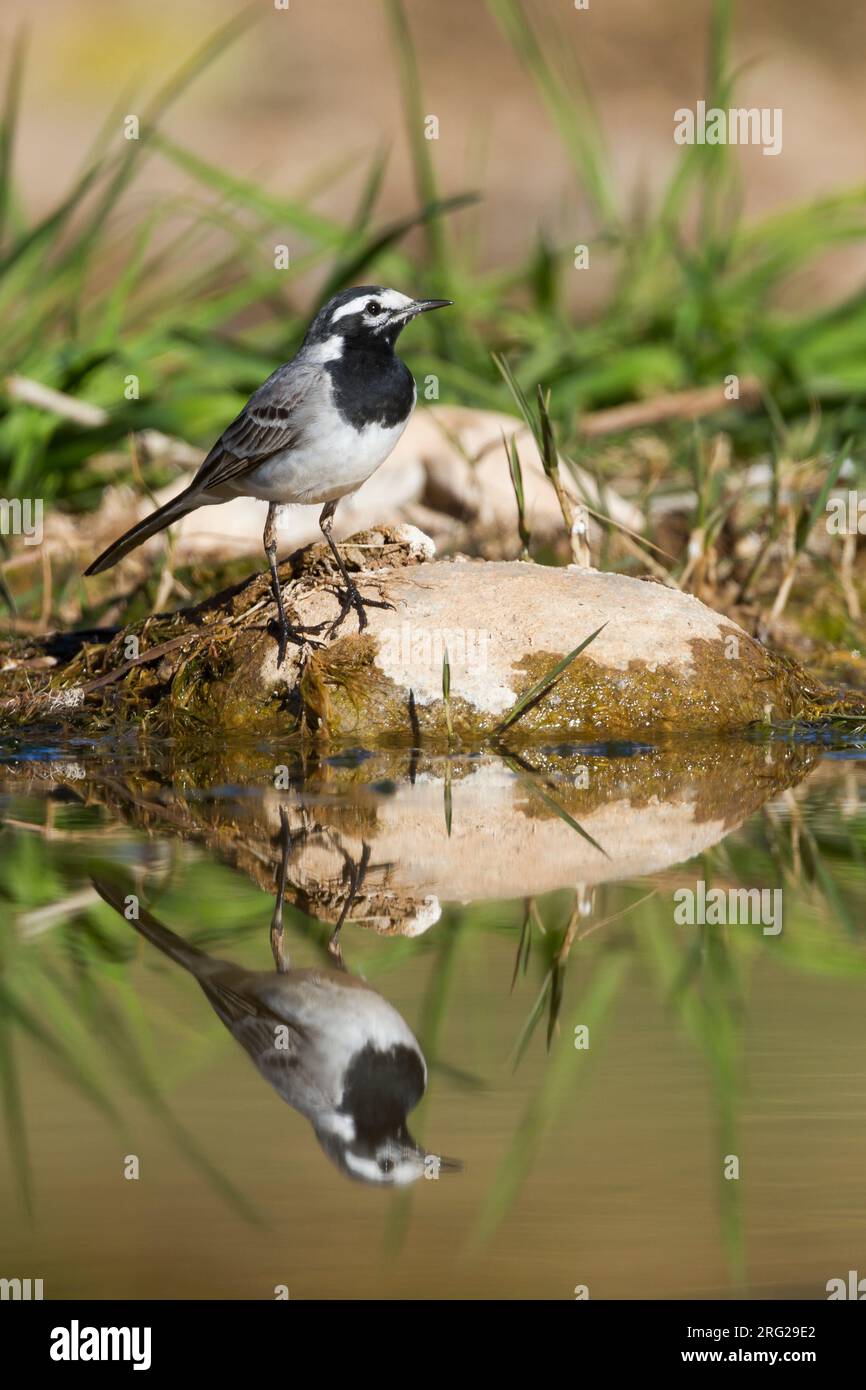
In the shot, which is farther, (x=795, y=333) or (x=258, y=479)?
(x=795, y=333)

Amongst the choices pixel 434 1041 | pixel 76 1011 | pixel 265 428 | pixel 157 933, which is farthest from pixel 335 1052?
pixel 265 428

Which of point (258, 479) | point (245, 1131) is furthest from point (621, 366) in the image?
point (245, 1131)

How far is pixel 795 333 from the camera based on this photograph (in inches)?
404

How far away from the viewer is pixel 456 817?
5.08 meters

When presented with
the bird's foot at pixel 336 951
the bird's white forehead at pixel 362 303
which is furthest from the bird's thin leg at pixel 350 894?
the bird's white forehead at pixel 362 303

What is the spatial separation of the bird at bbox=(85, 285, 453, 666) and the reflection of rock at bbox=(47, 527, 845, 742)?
0.34 feet

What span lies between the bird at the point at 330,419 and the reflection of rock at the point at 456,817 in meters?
0.78

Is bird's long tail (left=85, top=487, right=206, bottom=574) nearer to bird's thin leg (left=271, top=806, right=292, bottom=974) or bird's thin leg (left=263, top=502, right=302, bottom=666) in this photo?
bird's thin leg (left=263, top=502, right=302, bottom=666)

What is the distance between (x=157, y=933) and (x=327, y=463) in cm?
249

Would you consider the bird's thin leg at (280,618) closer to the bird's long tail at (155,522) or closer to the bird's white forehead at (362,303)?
the bird's long tail at (155,522)

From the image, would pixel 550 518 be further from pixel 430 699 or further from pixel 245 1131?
pixel 245 1131

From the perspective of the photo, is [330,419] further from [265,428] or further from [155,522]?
[155,522]

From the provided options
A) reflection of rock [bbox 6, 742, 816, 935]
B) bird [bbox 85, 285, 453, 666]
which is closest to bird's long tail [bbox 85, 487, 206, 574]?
bird [bbox 85, 285, 453, 666]

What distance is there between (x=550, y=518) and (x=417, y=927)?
4.98 m
